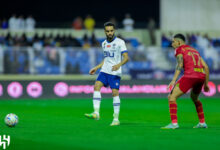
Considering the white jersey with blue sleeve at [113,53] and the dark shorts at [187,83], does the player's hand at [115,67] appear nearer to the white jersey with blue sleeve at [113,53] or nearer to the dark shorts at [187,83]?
the white jersey with blue sleeve at [113,53]

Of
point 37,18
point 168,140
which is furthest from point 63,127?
point 37,18

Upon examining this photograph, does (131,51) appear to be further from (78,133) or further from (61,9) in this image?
(78,133)

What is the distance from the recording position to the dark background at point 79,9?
35.4m

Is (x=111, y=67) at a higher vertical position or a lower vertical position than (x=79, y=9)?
lower

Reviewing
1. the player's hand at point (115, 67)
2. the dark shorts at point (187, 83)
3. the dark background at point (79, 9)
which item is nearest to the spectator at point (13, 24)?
the dark background at point (79, 9)

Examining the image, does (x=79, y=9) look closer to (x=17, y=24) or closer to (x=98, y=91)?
(x=17, y=24)

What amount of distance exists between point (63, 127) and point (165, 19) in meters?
27.0

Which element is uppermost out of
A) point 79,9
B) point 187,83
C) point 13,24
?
point 79,9

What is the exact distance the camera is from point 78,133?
9266 mm

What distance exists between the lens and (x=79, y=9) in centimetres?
3669

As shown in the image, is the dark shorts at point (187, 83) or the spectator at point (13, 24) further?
the spectator at point (13, 24)
